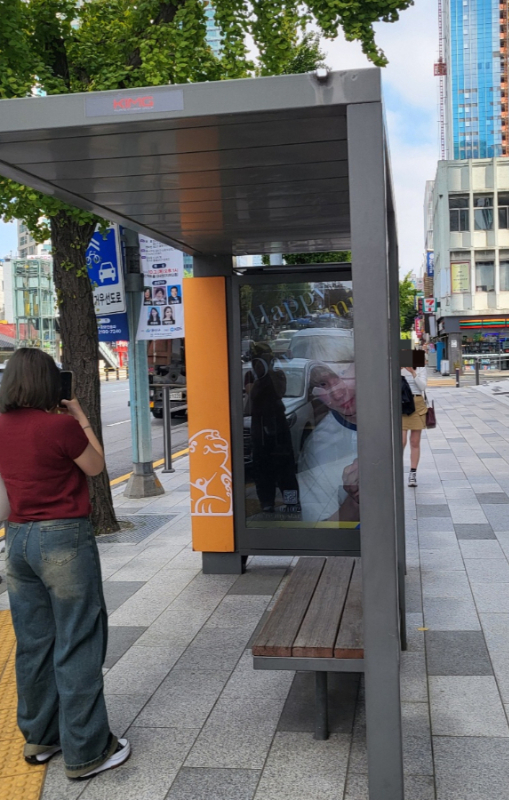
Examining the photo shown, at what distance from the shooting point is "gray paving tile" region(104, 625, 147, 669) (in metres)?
4.98

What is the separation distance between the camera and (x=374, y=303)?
121 inches

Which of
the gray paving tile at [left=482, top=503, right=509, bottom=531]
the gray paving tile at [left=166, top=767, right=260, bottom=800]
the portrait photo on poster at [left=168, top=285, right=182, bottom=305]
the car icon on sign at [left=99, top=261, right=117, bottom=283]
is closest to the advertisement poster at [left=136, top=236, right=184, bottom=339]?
the portrait photo on poster at [left=168, top=285, right=182, bottom=305]

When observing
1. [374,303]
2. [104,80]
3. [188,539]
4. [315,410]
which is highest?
[104,80]

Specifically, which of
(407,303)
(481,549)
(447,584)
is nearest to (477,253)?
(407,303)

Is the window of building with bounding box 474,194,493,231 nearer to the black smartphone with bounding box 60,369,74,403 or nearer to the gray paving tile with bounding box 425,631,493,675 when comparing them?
the gray paving tile with bounding box 425,631,493,675

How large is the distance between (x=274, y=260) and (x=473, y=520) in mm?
16886

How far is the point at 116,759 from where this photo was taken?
365cm

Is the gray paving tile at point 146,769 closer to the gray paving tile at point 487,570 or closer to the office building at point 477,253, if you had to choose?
the gray paving tile at point 487,570

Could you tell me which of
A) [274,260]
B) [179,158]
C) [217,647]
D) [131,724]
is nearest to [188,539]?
[217,647]

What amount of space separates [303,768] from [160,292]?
810 centimetres

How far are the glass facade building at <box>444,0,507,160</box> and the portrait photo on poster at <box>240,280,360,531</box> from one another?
302 feet

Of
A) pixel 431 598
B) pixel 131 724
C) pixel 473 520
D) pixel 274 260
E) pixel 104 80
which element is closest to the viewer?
pixel 131 724

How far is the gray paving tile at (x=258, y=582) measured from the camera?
6.28m

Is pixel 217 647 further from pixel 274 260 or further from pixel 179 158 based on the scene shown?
pixel 274 260
